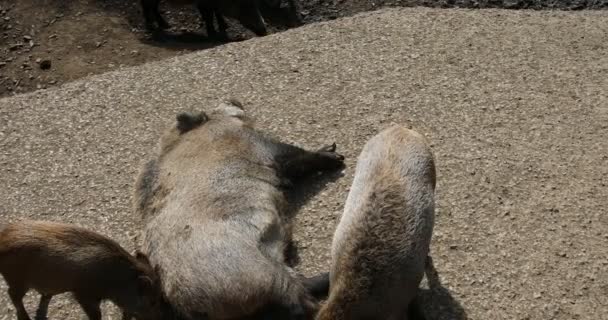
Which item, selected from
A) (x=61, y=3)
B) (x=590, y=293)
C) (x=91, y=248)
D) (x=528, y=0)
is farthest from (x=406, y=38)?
(x=61, y=3)

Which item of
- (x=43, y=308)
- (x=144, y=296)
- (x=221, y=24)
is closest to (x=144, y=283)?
(x=144, y=296)

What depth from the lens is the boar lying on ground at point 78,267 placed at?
4.15 meters

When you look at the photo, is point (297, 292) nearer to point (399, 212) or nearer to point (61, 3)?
point (399, 212)

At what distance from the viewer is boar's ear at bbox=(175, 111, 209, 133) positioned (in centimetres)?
548

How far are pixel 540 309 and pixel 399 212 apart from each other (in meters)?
1.27

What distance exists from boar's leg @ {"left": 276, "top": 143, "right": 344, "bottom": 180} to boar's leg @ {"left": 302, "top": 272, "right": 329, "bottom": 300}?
3.53 ft

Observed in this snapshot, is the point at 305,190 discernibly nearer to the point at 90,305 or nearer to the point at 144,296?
the point at 144,296

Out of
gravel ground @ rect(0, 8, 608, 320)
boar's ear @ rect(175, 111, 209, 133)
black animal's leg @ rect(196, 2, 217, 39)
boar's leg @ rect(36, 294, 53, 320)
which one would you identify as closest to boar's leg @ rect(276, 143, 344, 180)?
gravel ground @ rect(0, 8, 608, 320)

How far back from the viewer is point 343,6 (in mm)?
9930

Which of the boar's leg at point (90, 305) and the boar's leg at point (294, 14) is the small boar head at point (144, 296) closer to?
the boar's leg at point (90, 305)

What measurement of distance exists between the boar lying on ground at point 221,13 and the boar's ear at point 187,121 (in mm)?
4751

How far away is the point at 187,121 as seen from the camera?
5500mm

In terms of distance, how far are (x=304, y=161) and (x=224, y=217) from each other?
48.2 inches

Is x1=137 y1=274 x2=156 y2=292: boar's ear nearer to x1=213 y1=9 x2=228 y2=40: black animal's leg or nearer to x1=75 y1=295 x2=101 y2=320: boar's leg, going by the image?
x1=75 y1=295 x2=101 y2=320: boar's leg
